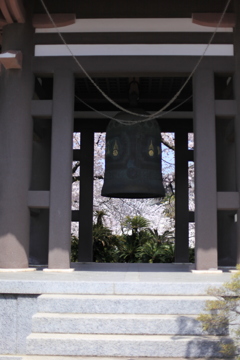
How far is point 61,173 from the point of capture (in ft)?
22.2

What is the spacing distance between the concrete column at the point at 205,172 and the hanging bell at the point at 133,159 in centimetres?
83

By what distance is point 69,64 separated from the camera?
277 inches

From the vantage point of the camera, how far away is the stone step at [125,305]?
444 cm

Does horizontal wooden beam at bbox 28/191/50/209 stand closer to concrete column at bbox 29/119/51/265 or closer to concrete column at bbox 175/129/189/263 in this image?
concrete column at bbox 29/119/51/265

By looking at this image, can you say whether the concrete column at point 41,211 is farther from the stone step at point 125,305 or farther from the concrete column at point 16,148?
the stone step at point 125,305

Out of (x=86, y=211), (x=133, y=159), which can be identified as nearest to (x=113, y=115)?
(x=86, y=211)

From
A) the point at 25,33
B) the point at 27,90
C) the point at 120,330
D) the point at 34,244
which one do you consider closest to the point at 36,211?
the point at 34,244

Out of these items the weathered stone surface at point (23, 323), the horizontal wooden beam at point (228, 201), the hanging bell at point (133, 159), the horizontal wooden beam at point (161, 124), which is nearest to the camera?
the weathered stone surface at point (23, 323)

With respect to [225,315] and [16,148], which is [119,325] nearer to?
[225,315]

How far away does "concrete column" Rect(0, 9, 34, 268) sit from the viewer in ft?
21.6

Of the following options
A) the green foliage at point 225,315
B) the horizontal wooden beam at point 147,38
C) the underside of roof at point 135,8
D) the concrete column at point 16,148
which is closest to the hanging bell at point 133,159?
the horizontal wooden beam at point 147,38

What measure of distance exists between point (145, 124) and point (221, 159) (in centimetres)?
164

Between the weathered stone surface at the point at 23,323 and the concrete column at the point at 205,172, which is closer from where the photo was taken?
the weathered stone surface at the point at 23,323

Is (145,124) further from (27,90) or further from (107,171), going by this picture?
(27,90)
